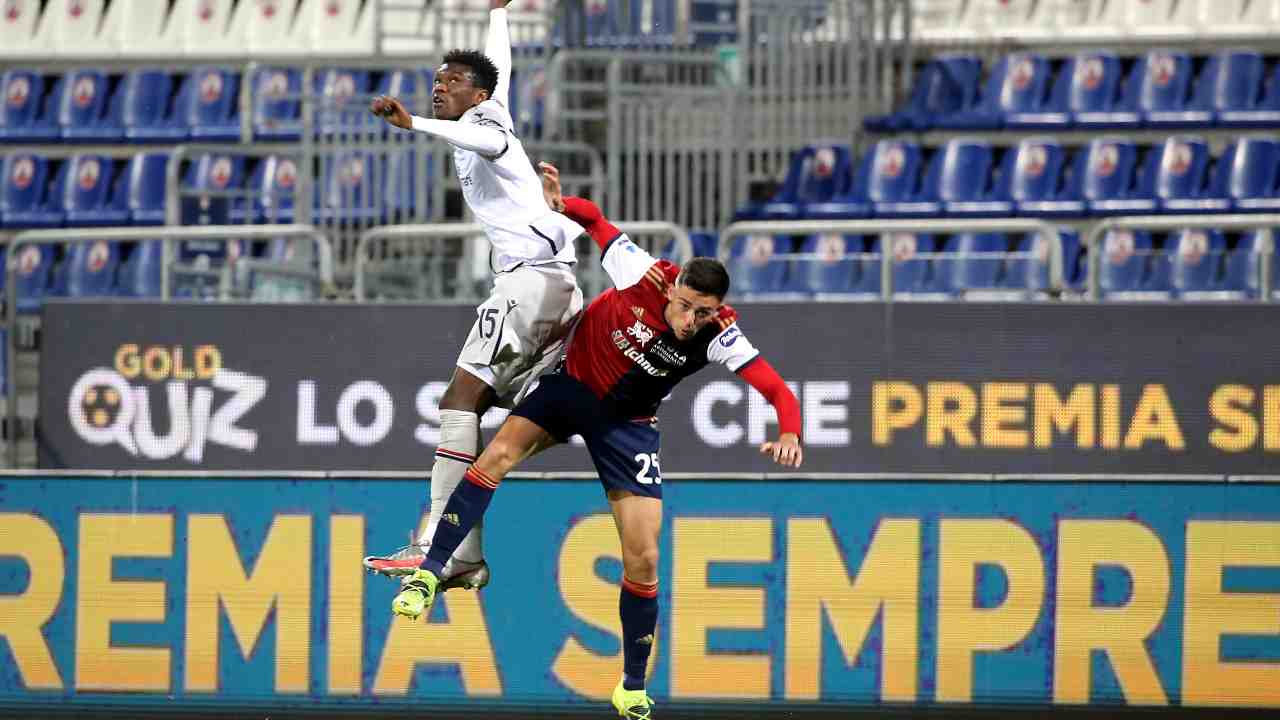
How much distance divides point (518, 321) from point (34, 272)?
33.3ft

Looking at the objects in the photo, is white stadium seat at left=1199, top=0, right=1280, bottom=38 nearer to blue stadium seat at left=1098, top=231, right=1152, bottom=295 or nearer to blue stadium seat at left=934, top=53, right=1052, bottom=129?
blue stadium seat at left=934, top=53, right=1052, bottom=129

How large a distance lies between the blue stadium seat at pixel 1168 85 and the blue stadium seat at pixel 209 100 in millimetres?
8883

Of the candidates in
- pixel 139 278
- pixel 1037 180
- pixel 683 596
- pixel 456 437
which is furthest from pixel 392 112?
pixel 1037 180

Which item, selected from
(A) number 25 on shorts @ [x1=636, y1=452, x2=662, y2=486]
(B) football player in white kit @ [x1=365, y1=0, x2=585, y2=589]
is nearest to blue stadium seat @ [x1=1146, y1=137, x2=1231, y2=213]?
(A) number 25 on shorts @ [x1=636, y1=452, x2=662, y2=486]

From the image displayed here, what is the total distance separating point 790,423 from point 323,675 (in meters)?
3.29

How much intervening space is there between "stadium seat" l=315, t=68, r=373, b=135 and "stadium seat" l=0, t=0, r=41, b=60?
514 centimetres

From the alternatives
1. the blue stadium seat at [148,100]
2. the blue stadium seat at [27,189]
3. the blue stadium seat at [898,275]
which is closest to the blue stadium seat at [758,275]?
the blue stadium seat at [898,275]

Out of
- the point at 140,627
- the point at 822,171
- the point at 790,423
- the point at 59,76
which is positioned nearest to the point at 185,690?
the point at 140,627

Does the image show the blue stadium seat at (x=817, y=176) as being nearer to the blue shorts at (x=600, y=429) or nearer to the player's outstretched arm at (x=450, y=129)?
the blue shorts at (x=600, y=429)

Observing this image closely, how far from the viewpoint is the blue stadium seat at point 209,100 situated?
20.4 metres

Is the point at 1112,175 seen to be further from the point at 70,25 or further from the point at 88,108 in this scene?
the point at 70,25

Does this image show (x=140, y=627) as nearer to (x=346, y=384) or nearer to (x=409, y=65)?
(x=346, y=384)

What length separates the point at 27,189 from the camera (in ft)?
65.7

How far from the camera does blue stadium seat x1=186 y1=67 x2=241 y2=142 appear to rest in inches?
804
